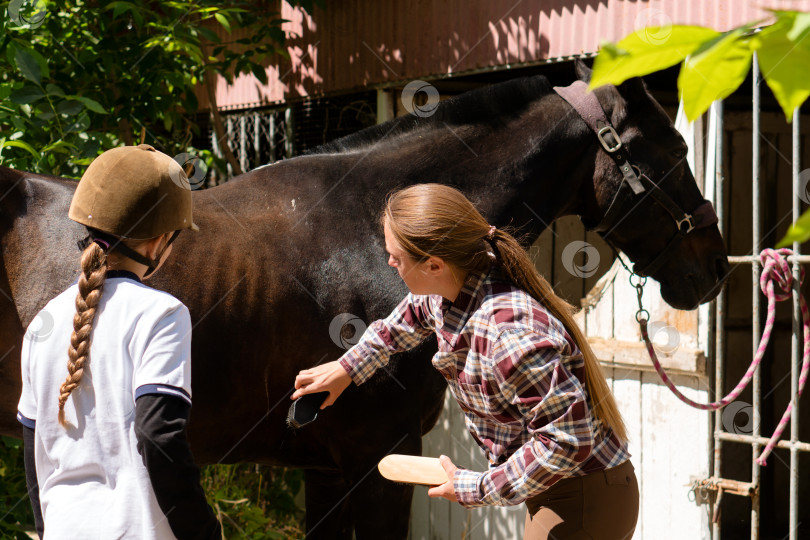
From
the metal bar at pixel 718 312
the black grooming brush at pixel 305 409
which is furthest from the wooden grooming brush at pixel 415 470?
the metal bar at pixel 718 312

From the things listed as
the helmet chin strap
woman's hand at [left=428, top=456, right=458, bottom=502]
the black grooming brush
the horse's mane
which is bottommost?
woman's hand at [left=428, top=456, right=458, bottom=502]

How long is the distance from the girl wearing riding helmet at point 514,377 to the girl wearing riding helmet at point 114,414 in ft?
1.87

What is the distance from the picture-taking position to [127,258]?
5.31 ft

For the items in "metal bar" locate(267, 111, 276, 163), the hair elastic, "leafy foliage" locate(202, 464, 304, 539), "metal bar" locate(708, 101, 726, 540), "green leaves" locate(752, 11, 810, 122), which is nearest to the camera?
"green leaves" locate(752, 11, 810, 122)

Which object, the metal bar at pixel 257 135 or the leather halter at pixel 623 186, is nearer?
the leather halter at pixel 623 186

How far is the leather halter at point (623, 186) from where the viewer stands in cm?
289

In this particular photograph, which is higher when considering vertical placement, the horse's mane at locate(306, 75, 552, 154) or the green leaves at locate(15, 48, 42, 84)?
the green leaves at locate(15, 48, 42, 84)

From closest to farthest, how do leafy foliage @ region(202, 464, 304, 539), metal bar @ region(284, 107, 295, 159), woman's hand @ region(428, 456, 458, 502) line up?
woman's hand @ region(428, 456, 458, 502) < leafy foliage @ region(202, 464, 304, 539) < metal bar @ region(284, 107, 295, 159)

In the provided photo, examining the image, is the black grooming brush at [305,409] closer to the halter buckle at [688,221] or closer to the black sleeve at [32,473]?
the black sleeve at [32,473]

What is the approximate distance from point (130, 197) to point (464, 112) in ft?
5.36

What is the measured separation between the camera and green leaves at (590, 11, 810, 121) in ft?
2.09

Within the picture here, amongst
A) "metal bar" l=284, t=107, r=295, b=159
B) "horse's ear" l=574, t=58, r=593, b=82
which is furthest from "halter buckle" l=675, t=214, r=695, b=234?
"metal bar" l=284, t=107, r=295, b=159

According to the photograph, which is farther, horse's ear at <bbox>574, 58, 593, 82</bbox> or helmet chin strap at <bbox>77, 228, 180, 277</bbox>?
horse's ear at <bbox>574, 58, 593, 82</bbox>

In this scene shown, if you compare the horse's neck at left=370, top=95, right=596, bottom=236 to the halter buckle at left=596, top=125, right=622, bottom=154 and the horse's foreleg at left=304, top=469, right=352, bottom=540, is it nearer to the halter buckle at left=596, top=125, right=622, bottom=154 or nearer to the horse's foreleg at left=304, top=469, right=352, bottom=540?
the halter buckle at left=596, top=125, right=622, bottom=154
